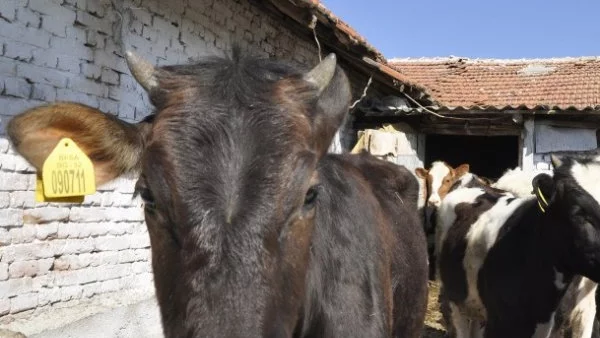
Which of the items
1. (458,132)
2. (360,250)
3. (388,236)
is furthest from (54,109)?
(458,132)

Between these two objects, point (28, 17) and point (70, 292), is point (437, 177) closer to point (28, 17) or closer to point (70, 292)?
point (70, 292)

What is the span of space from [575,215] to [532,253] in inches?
22.6

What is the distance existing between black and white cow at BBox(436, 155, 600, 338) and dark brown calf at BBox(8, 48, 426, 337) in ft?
8.86

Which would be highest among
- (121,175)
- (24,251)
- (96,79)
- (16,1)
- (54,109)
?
(16,1)

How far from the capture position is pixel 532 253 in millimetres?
5344

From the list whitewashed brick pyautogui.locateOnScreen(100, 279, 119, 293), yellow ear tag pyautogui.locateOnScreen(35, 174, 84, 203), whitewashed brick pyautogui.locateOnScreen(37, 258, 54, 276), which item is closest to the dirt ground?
whitewashed brick pyautogui.locateOnScreen(100, 279, 119, 293)

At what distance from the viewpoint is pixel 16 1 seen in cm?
444

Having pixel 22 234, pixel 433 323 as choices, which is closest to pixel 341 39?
pixel 433 323

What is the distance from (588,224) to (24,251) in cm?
426

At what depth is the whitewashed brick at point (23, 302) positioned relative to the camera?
447 centimetres

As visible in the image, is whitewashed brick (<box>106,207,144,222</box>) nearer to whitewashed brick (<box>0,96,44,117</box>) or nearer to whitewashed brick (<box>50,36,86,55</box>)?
whitewashed brick (<box>0,96,44,117</box>)

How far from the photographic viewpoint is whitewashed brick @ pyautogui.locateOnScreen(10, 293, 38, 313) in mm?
4469

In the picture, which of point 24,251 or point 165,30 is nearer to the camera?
point 24,251

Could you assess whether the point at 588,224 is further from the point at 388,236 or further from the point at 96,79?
the point at 96,79
